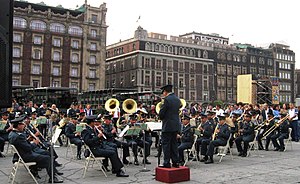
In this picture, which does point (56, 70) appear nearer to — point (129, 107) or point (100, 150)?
point (129, 107)

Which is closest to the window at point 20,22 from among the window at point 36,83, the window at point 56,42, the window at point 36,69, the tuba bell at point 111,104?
the window at point 56,42

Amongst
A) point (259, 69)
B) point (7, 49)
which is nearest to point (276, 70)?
point (259, 69)

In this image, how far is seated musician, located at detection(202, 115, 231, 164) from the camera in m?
10.2

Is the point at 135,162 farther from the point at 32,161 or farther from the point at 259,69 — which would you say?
the point at 259,69

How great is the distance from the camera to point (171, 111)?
7.96 m

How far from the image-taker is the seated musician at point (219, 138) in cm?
1023

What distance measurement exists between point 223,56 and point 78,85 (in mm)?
38080

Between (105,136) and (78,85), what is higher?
(78,85)

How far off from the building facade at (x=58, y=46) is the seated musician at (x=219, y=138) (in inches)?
1953

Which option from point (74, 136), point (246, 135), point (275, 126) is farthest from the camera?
point (275, 126)

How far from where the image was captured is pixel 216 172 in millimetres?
8688

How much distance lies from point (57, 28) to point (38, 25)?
10.5 feet

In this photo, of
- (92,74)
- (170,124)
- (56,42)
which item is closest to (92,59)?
(92,74)

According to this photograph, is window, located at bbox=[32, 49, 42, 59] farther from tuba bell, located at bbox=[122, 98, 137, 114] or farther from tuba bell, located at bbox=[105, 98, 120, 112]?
tuba bell, located at bbox=[122, 98, 137, 114]
